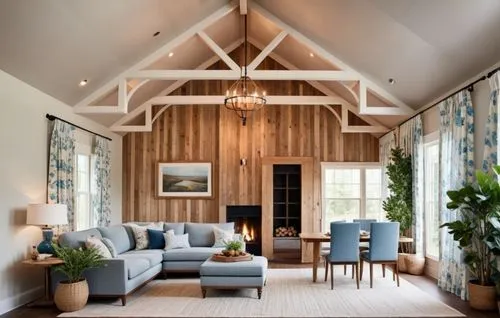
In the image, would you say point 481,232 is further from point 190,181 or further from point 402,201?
point 190,181

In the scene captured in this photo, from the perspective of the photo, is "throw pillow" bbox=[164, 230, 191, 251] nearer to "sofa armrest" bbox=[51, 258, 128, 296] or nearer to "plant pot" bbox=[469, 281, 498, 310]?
"sofa armrest" bbox=[51, 258, 128, 296]

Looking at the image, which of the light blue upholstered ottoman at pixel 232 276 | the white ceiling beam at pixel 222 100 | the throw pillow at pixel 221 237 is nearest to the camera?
the light blue upholstered ottoman at pixel 232 276

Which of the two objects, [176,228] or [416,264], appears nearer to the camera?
[416,264]

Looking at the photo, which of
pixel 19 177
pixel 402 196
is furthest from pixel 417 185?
pixel 19 177

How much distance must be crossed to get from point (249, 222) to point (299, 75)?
4.02 m

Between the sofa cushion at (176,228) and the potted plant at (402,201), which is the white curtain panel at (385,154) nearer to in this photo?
the potted plant at (402,201)

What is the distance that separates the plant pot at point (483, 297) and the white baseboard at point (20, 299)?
552cm

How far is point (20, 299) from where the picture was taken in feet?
20.1

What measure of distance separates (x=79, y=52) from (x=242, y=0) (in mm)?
2928

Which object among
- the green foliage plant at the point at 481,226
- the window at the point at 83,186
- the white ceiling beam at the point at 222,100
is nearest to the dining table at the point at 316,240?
the green foliage plant at the point at 481,226

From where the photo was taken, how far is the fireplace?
420 inches

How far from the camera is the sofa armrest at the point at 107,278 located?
6000mm

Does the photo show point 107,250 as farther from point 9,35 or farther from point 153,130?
point 153,130

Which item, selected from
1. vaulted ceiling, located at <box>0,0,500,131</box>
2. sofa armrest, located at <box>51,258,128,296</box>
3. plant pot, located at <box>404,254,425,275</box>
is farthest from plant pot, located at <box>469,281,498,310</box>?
sofa armrest, located at <box>51,258,128,296</box>
